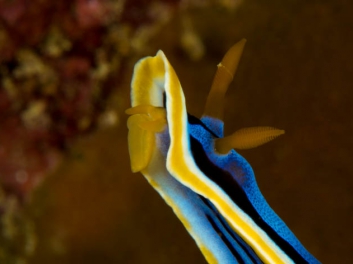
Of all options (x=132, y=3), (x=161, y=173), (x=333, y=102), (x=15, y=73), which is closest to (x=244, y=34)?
(x=333, y=102)

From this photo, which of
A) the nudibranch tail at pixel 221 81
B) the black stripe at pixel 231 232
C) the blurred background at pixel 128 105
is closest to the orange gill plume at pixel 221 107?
the nudibranch tail at pixel 221 81

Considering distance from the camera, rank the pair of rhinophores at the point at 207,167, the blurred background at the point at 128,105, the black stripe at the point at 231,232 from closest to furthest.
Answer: the pair of rhinophores at the point at 207,167 < the black stripe at the point at 231,232 < the blurred background at the point at 128,105

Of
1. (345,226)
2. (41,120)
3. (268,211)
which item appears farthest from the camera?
(41,120)

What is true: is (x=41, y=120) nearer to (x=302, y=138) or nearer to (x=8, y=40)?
(x=8, y=40)

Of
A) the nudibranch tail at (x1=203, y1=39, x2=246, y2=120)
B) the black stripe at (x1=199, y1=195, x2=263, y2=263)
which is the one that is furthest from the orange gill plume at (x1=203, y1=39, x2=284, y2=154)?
the black stripe at (x1=199, y1=195, x2=263, y2=263)

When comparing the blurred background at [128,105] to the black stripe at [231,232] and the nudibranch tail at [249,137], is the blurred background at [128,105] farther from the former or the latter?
the nudibranch tail at [249,137]

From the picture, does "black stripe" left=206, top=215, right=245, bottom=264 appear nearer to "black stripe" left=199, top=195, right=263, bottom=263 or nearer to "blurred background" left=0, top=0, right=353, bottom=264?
"black stripe" left=199, top=195, right=263, bottom=263
